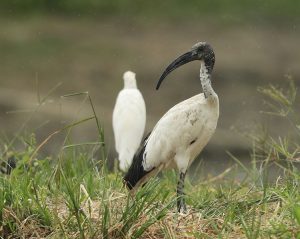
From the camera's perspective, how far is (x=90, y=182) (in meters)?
6.16

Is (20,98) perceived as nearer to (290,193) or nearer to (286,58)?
(286,58)

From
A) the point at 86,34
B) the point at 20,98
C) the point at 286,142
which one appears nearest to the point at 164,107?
the point at 20,98

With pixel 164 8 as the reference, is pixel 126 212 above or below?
above

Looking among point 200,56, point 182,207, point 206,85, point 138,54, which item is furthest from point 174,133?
point 138,54

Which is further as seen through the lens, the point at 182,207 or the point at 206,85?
the point at 206,85

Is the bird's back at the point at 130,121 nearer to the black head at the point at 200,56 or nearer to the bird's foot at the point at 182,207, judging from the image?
the black head at the point at 200,56

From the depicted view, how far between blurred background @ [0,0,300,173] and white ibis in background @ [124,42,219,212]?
23.5 ft

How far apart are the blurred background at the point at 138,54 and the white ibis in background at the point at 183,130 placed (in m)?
7.18

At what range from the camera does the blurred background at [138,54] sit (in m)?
15.1

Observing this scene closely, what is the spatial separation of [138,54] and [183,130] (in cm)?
1091

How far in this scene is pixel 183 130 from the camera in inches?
254

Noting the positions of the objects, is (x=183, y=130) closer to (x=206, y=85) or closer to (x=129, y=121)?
(x=206, y=85)

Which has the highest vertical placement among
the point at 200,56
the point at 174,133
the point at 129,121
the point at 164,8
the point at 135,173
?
the point at 200,56

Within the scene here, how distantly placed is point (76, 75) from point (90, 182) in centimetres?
1086
